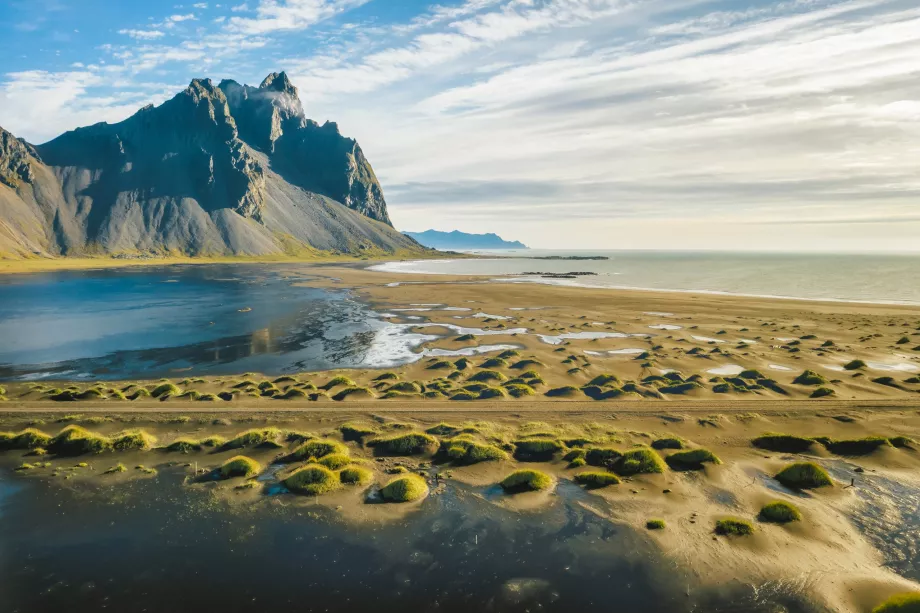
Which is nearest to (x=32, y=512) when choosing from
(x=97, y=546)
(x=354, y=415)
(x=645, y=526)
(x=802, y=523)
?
(x=97, y=546)

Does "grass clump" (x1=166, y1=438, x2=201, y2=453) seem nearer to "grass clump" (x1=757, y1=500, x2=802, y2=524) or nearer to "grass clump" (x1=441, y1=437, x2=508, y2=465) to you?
"grass clump" (x1=441, y1=437, x2=508, y2=465)

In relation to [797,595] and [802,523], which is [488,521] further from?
[802,523]

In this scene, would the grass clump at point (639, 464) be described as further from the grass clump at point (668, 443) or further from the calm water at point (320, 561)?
the calm water at point (320, 561)

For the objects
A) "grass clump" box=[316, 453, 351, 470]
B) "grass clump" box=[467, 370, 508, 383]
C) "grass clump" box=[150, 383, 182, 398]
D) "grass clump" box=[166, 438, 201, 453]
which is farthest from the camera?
"grass clump" box=[467, 370, 508, 383]

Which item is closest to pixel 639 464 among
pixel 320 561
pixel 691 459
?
pixel 691 459

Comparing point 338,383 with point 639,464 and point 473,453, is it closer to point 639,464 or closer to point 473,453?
point 473,453

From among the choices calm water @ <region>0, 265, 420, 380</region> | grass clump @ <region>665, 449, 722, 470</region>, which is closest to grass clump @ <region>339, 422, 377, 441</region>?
grass clump @ <region>665, 449, 722, 470</region>
